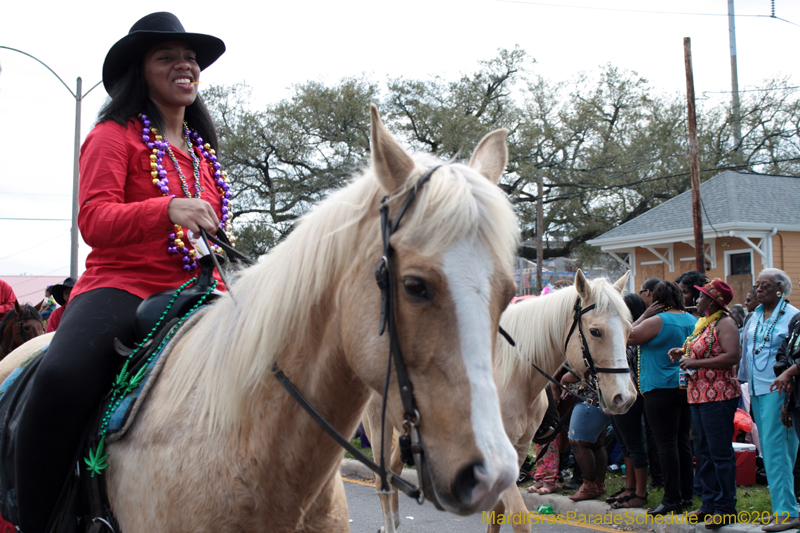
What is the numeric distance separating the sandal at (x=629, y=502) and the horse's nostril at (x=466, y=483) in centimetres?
576

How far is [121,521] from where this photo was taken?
2.12 m

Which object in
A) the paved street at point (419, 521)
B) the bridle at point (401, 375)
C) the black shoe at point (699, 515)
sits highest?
the bridle at point (401, 375)

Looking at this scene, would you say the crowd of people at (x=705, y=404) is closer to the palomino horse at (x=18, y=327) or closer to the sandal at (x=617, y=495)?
the sandal at (x=617, y=495)

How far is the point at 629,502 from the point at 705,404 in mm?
1520

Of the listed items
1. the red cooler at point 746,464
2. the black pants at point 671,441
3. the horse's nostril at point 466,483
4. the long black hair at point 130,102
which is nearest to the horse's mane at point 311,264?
the horse's nostril at point 466,483

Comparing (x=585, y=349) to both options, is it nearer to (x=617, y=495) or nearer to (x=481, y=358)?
(x=617, y=495)

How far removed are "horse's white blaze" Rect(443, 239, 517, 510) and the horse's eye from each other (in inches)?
3.0

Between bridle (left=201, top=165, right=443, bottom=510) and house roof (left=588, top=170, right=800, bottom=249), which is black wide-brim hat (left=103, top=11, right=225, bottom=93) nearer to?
bridle (left=201, top=165, right=443, bottom=510)

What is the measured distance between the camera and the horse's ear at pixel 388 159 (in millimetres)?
1706

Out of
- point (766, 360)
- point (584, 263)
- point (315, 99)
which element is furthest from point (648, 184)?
point (766, 360)

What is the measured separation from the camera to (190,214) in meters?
2.20

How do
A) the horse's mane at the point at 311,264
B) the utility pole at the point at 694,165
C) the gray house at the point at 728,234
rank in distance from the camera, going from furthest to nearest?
the gray house at the point at 728,234 < the utility pole at the point at 694,165 < the horse's mane at the point at 311,264

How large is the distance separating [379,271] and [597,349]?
4.46 metres

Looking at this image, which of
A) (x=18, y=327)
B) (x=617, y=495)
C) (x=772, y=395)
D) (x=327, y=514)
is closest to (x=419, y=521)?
(x=617, y=495)
